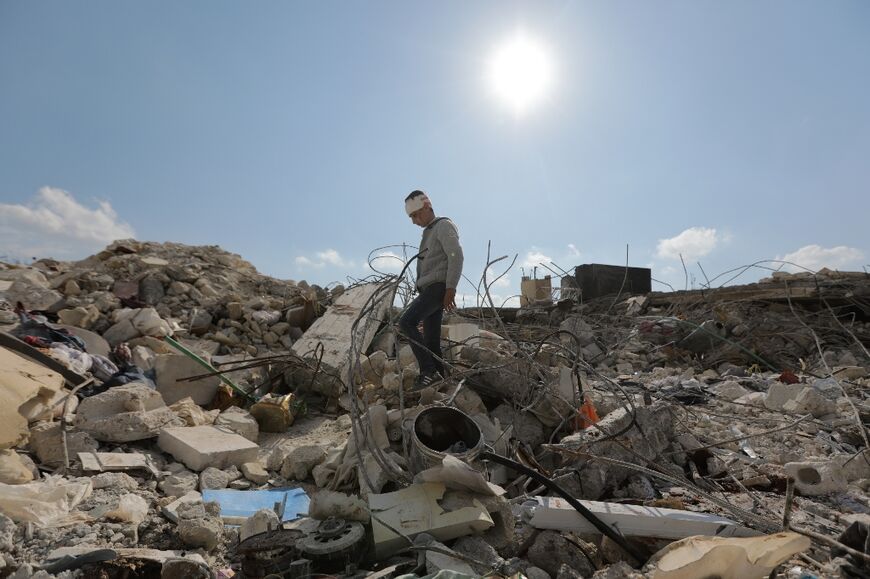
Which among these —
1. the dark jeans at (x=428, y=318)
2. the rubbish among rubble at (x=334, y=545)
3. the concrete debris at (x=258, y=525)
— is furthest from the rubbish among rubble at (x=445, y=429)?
the dark jeans at (x=428, y=318)

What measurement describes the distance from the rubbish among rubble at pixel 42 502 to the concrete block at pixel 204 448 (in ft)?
2.31

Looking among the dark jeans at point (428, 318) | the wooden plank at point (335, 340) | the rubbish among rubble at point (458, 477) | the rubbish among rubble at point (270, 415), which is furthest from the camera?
the wooden plank at point (335, 340)

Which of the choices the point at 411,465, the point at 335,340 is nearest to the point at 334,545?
the point at 411,465

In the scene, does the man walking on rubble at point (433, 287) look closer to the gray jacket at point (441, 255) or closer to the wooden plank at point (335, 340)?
the gray jacket at point (441, 255)

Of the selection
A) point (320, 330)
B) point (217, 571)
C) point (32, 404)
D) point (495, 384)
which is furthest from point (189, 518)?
point (320, 330)

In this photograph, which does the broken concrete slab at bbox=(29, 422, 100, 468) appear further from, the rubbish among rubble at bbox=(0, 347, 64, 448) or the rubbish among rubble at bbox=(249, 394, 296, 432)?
the rubbish among rubble at bbox=(249, 394, 296, 432)

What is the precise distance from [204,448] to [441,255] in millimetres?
2437

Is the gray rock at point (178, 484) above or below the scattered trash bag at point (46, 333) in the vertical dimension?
below

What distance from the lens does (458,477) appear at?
7.16 ft

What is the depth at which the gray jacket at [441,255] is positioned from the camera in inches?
164

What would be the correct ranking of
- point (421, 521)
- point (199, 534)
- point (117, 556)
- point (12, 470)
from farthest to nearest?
point (12, 470) < point (199, 534) < point (421, 521) < point (117, 556)

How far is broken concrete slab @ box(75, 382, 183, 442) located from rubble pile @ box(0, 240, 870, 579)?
17mm

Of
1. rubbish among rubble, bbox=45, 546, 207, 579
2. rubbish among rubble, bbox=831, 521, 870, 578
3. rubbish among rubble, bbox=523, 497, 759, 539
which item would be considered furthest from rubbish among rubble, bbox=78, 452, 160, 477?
rubbish among rubble, bbox=831, 521, 870, 578

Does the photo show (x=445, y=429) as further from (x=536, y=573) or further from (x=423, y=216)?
(x=423, y=216)
